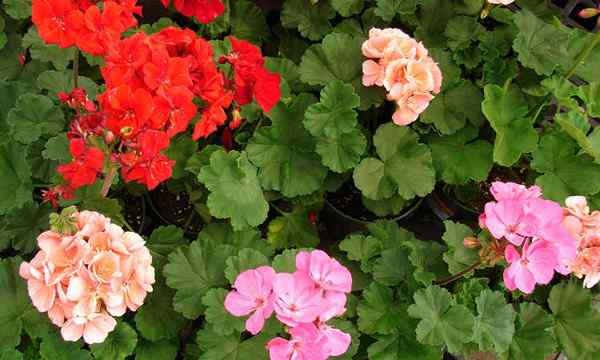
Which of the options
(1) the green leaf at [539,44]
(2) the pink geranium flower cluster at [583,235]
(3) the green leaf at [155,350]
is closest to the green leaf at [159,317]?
(3) the green leaf at [155,350]

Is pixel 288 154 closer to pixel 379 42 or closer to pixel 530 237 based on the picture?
pixel 379 42

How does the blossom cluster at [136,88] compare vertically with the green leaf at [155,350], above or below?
above

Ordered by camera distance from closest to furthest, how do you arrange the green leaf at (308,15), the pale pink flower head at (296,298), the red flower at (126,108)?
the pale pink flower head at (296,298), the red flower at (126,108), the green leaf at (308,15)

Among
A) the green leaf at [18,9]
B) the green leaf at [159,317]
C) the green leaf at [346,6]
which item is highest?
the green leaf at [346,6]

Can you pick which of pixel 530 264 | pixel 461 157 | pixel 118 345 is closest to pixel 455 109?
pixel 461 157

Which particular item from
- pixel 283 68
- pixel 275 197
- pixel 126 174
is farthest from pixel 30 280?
pixel 283 68

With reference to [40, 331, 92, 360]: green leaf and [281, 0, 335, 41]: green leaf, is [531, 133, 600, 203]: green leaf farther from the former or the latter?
[40, 331, 92, 360]: green leaf

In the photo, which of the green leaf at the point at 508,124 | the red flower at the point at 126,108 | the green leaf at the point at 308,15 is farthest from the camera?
the green leaf at the point at 308,15

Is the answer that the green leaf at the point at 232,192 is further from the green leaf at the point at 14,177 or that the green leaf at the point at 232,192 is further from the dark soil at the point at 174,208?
the green leaf at the point at 14,177

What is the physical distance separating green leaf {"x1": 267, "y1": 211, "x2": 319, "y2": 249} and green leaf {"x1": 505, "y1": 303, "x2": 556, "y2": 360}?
0.61 m

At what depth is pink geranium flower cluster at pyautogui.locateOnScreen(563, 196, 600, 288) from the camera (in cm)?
145

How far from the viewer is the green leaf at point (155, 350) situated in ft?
5.20

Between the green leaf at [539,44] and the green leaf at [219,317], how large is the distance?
115cm

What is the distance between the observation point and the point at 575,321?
168 centimetres
